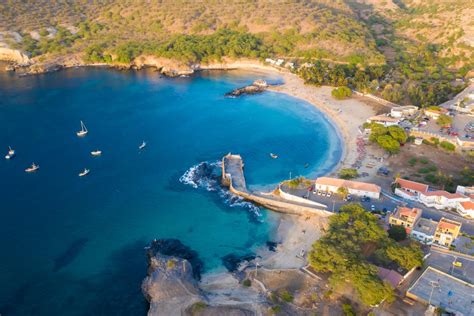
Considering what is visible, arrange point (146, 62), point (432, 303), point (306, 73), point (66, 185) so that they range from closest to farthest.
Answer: point (432, 303)
point (66, 185)
point (306, 73)
point (146, 62)

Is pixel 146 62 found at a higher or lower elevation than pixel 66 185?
higher

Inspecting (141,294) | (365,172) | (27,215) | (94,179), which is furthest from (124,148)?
(365,172)

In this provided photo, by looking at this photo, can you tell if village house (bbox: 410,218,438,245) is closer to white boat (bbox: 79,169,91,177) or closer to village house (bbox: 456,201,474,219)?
village house (bbox: 456,201,474,219)

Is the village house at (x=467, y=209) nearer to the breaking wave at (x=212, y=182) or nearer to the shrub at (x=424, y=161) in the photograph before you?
the shrub at (x=424, y=161)

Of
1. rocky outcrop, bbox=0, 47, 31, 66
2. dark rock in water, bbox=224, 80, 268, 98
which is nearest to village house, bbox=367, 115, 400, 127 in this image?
dark rock in water, bbox=224, 80, 268, 98

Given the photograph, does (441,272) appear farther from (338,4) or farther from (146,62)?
(338,4)

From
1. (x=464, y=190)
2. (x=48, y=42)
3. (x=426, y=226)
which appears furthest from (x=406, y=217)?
(x=48, y=42)
